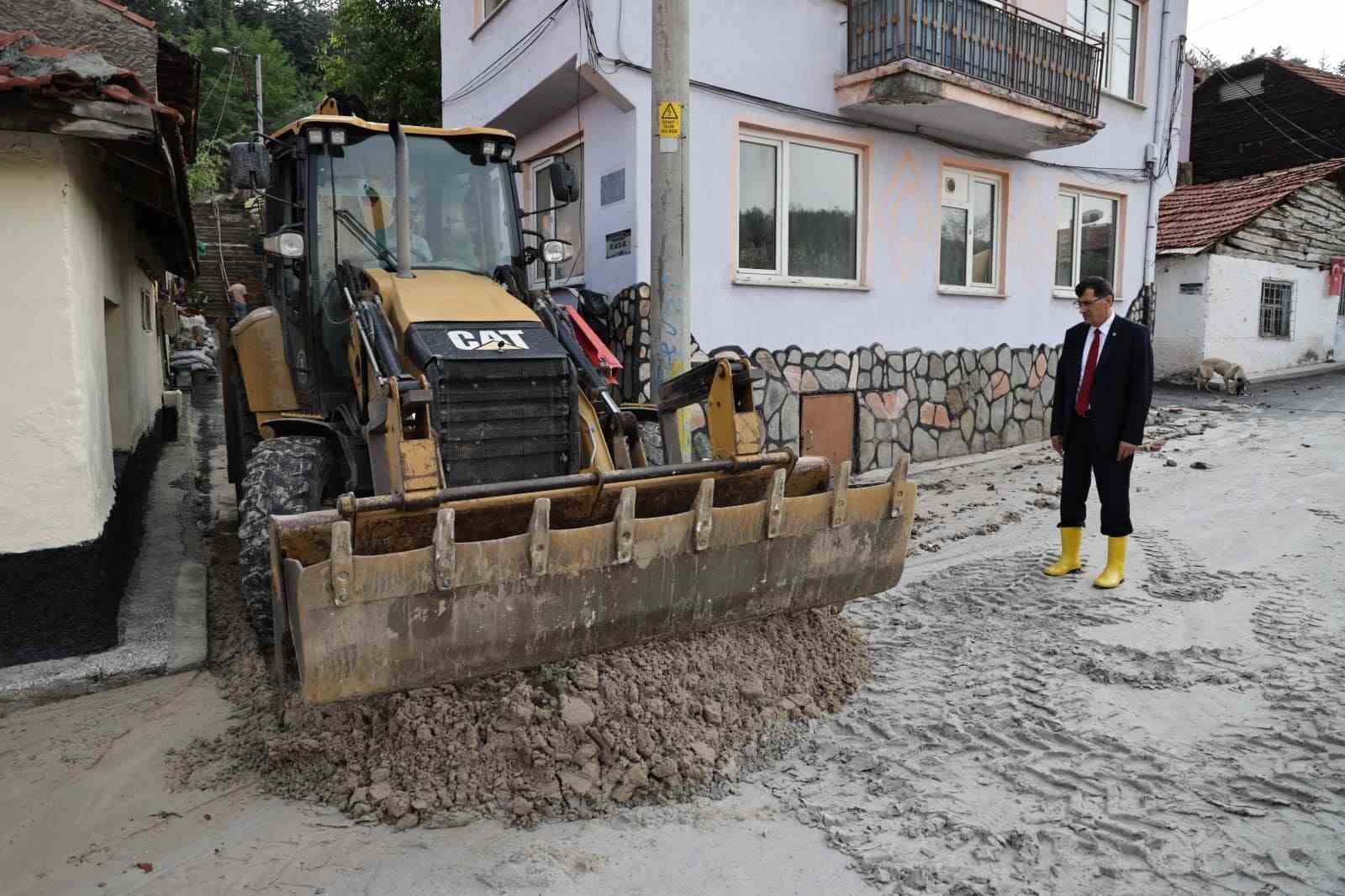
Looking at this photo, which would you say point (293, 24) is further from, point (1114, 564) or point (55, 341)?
point (1114, 564)

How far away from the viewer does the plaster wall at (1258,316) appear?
17.9 metres

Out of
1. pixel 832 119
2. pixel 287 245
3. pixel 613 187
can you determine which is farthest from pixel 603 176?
pixel 287 245

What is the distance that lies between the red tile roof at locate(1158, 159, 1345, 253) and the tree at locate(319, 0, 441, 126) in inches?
624

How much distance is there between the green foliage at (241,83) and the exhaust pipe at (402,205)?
3777 cm

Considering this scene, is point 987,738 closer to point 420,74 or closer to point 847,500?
point 847,500

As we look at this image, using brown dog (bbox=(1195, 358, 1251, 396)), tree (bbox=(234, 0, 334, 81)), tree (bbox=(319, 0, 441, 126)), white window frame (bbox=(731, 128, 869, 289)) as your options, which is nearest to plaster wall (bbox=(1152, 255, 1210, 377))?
brown dog (bbox=(1195, 358, 1251, 396))

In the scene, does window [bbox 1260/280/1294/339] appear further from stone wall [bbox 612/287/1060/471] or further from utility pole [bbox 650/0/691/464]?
utility pole [bbox 650/0/691/464]

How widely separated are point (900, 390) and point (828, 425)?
120cm

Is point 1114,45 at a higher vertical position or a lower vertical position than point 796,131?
higher

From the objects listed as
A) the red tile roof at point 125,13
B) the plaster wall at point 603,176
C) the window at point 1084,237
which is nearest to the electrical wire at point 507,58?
the plaster wall at point 603,176

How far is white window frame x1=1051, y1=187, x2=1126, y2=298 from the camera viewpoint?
41.3 feet

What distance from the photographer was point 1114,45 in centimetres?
1303

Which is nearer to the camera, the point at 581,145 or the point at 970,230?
the point at 581,145

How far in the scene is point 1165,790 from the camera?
336 centimetres
